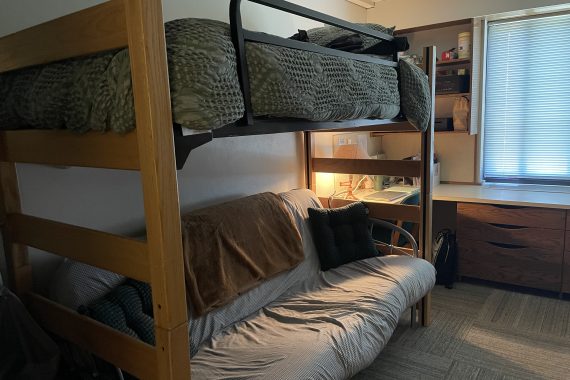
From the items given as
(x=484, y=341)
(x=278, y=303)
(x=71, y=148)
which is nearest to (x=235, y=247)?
(x=278, y=303)

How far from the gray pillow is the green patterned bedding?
2.49 feet

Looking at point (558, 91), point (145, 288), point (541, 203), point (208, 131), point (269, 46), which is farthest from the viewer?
point (558, 91)

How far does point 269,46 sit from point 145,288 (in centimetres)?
107

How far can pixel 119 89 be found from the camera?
104 cm

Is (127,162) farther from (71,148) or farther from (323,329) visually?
(323,329)

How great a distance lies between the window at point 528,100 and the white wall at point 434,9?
17cm

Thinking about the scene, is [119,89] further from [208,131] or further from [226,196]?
[226,196]

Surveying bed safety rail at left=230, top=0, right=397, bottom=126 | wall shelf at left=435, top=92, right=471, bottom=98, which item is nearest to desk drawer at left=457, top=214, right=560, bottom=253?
wall shelf at left=435, top=92, right=471, bottom=98

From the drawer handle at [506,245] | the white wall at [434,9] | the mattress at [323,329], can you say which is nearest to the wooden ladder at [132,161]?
the mattress at [323,329]

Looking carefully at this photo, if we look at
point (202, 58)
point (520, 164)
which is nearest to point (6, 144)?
point (202, 58)

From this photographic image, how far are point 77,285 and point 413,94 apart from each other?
1833mm

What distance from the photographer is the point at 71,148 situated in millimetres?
1251

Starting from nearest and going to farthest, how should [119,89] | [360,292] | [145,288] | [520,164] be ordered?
[119,89], [145,288], [360,292], [520,164]

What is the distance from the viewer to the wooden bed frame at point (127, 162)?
3.19 feet
